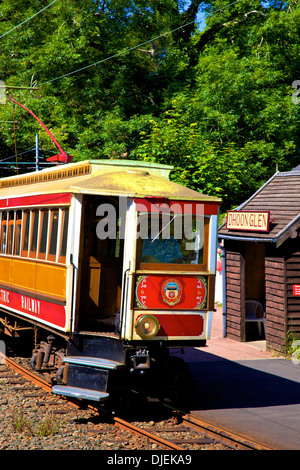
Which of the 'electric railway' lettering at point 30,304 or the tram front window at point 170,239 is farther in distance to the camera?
the 'electric railway' lettering at point 30,304

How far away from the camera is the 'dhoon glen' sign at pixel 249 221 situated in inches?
562

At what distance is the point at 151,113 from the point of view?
1059 inches

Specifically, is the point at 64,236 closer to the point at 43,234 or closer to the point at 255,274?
the point at 43,234

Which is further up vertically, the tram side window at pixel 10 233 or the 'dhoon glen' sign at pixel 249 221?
the 'dhoon glen' sign at pixel 249 221

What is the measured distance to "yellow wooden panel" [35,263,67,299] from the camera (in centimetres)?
916

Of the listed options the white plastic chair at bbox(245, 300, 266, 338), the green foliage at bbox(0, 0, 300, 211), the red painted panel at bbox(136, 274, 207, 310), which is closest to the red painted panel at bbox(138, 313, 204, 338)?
the red painted panel at bbox(136, 274, 207, 310)

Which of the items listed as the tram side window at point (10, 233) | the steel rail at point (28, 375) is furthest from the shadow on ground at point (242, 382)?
the tram side window at point (10, 233)

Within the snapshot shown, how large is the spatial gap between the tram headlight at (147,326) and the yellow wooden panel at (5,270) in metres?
4.52

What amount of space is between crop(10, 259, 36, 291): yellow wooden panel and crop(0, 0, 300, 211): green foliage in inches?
458

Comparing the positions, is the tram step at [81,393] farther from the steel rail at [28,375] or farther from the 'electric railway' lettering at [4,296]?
the 'electric railway' lettering at [4,296]

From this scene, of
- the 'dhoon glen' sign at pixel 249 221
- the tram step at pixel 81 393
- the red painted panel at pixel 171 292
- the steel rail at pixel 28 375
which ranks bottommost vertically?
the steel rail at pixel 28 375
